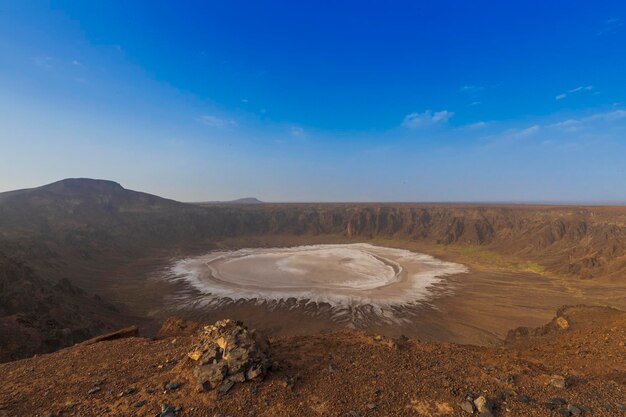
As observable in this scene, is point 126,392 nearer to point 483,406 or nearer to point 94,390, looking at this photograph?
point 94,390

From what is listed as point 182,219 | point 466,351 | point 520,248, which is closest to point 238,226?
point 182,219

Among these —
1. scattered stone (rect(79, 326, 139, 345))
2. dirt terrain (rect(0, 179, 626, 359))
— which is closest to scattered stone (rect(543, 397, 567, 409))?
scattered stone (rect(79, 326, 139, 345))

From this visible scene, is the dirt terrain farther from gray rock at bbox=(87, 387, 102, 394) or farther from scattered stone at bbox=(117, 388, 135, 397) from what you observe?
scattered stone at bbox=(117, 388, 135, 397)

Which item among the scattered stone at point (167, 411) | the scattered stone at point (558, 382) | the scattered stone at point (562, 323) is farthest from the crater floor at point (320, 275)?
the scattered stone at point (167, 411)

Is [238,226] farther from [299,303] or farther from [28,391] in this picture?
[28,391]

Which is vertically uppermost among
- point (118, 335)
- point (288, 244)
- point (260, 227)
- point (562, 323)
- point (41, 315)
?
point (118, 335)

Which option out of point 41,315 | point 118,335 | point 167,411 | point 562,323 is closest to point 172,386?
point 167,411

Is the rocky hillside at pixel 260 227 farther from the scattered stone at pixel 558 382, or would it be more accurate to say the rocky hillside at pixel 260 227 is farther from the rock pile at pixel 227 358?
the scattered stone at pixel 558 382
